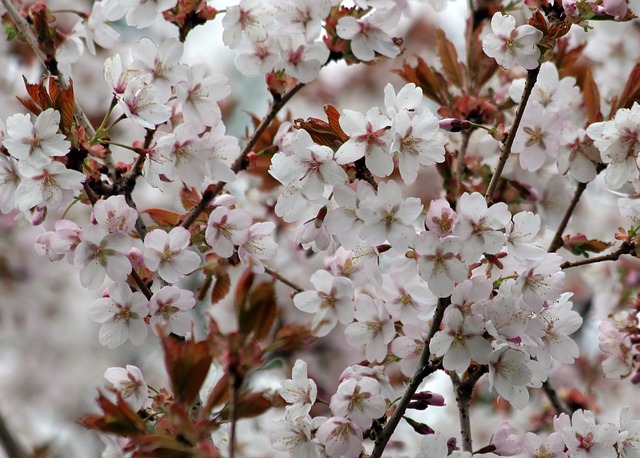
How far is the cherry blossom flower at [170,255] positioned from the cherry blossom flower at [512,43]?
1.76 ft

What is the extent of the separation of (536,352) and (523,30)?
1.52 ft

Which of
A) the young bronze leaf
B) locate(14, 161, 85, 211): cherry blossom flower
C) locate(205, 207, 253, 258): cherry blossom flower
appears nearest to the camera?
locate(14, 161, 85, 211): cherry blossom flower

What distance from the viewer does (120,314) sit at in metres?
1.23

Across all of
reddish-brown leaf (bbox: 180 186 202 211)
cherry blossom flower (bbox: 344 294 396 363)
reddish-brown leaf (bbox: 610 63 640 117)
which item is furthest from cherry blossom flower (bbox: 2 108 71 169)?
reddish-brown leaf (bbox: 610 63 640 117)

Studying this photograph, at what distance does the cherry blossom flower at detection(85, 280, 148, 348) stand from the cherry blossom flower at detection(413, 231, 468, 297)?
42 cm

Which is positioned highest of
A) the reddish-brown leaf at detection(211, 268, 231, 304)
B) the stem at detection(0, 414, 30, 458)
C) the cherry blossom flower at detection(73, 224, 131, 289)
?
the cherry blossom flower at detection(73, 224, 131, 289)

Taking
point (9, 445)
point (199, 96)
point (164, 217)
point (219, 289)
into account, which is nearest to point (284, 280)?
point (219, 289)

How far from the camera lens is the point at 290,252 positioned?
2932 mm

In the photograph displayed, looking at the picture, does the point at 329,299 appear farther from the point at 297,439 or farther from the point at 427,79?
the point at 427,79

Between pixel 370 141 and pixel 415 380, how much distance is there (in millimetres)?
331

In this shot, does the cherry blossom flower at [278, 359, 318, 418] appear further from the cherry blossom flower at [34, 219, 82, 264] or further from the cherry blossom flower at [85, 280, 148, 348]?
the cherry blossom flower at [34, 219, 82, 264]

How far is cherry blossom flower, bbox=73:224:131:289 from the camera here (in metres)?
1.14

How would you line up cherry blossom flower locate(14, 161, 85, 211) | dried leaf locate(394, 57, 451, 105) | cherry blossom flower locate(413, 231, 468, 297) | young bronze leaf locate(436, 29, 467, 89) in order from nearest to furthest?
cherry blossom flower locate(413, 231, 468, 297) → cherry blossom flower locate(14, 161, 85, 211) → dried leaf locate(394, 57, 451, 105) → young bronze leaf locate(436, 29, 467, 89)

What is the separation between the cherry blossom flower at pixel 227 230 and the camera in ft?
4.10
